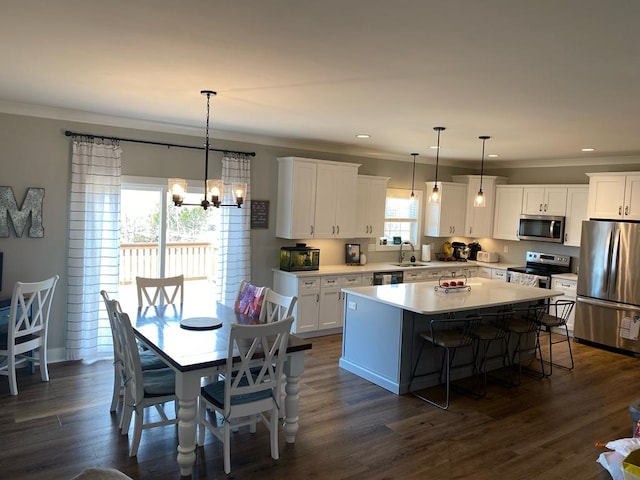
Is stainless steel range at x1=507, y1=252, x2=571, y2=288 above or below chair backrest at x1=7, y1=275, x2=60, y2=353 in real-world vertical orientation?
above

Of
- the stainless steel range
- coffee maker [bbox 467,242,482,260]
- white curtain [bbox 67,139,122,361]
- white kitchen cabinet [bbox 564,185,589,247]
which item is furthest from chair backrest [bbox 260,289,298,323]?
coffee maker [bbox 467,242,482,260]

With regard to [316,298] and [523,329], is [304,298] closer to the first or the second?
[316,298]

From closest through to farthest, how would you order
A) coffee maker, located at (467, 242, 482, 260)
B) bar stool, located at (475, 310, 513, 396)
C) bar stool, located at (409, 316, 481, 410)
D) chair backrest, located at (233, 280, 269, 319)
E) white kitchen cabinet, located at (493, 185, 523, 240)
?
chair backrest, located at (233, 280, 269, 319) → bar stool, located at (409, 316, 481, 410) → bar stool, located at (475, 310, 513, 396) → white kitchen cabinet, located at (493, 185, 523, 240) → coffee maker, located at (467, 242, 482, 260)

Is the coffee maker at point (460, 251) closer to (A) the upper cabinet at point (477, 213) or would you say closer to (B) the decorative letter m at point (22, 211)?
(A) the upper cabinet at point (477, 213)

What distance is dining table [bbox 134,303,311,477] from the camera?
9.89 feet

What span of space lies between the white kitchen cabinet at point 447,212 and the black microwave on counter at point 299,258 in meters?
2.51

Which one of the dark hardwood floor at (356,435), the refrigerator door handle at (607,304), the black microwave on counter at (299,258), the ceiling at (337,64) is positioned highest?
the ceiling at (337,64)

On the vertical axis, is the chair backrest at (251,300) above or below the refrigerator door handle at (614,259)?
below

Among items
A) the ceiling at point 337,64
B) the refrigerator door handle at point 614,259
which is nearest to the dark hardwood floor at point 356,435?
the refrigerator door handle at point 614,259

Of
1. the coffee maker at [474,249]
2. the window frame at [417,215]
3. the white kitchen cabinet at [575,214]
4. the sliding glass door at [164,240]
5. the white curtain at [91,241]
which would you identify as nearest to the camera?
the white curtain at [91,241]

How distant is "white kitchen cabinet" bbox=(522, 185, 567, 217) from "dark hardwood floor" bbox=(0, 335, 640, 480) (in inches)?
120

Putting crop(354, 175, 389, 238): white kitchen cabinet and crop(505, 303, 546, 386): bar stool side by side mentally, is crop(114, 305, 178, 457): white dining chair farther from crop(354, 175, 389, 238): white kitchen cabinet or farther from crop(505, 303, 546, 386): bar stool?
crop(354, 175, 389, 238): white kitchen cabinet

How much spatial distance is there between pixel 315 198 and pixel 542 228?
11.9 feet

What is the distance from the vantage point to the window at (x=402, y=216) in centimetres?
782
